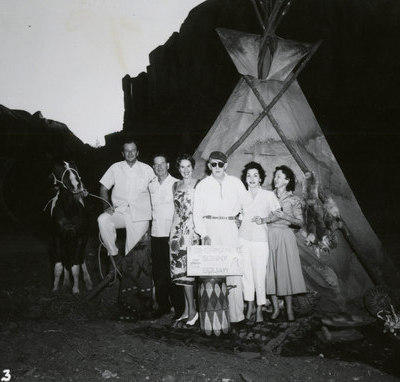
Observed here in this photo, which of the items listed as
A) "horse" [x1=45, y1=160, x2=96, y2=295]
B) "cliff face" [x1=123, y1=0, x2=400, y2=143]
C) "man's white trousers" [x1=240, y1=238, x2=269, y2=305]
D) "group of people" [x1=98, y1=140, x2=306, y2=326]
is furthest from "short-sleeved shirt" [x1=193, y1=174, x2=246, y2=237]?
"cliff face" [x1=123, y1=0, x2=400, y2=143]

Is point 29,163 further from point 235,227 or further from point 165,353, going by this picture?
point 165,353

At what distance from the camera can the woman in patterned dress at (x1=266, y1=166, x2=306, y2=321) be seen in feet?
15.3

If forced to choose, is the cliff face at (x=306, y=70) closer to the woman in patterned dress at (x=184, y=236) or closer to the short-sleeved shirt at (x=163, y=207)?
the short-sleeved shirt at (x=163, y=207)

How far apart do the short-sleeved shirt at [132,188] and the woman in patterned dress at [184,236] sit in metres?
0.81

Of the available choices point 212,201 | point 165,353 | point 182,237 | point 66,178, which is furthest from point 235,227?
point 66,178

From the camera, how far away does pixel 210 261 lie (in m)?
4.32

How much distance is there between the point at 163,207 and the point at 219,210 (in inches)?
31.7

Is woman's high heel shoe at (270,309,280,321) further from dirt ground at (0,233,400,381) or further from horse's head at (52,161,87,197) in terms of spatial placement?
horse's head at (52,161,87,197)

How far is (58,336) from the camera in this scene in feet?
14.4

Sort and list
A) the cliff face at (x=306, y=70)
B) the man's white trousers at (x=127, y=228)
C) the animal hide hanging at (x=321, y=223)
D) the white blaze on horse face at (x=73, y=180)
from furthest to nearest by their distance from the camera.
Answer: the cliff face at (x=306, y=70) < the white blaze on horse face at (x=73, y=180) < the man's white trousers at (x=127, y=228) < the animal hide hanging at (x=321, y=223)

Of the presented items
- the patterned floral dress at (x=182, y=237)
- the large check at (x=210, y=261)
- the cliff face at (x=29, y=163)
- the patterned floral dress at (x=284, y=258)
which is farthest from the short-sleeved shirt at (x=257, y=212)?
the cliff face at (x=29, y=163)

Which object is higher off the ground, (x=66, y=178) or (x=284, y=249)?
(x=66, y=178)

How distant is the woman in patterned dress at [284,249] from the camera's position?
4652 millimetres

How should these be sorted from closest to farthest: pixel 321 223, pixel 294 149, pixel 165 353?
pixel 165 353 < pixel 321 223 < pixel 294 149
